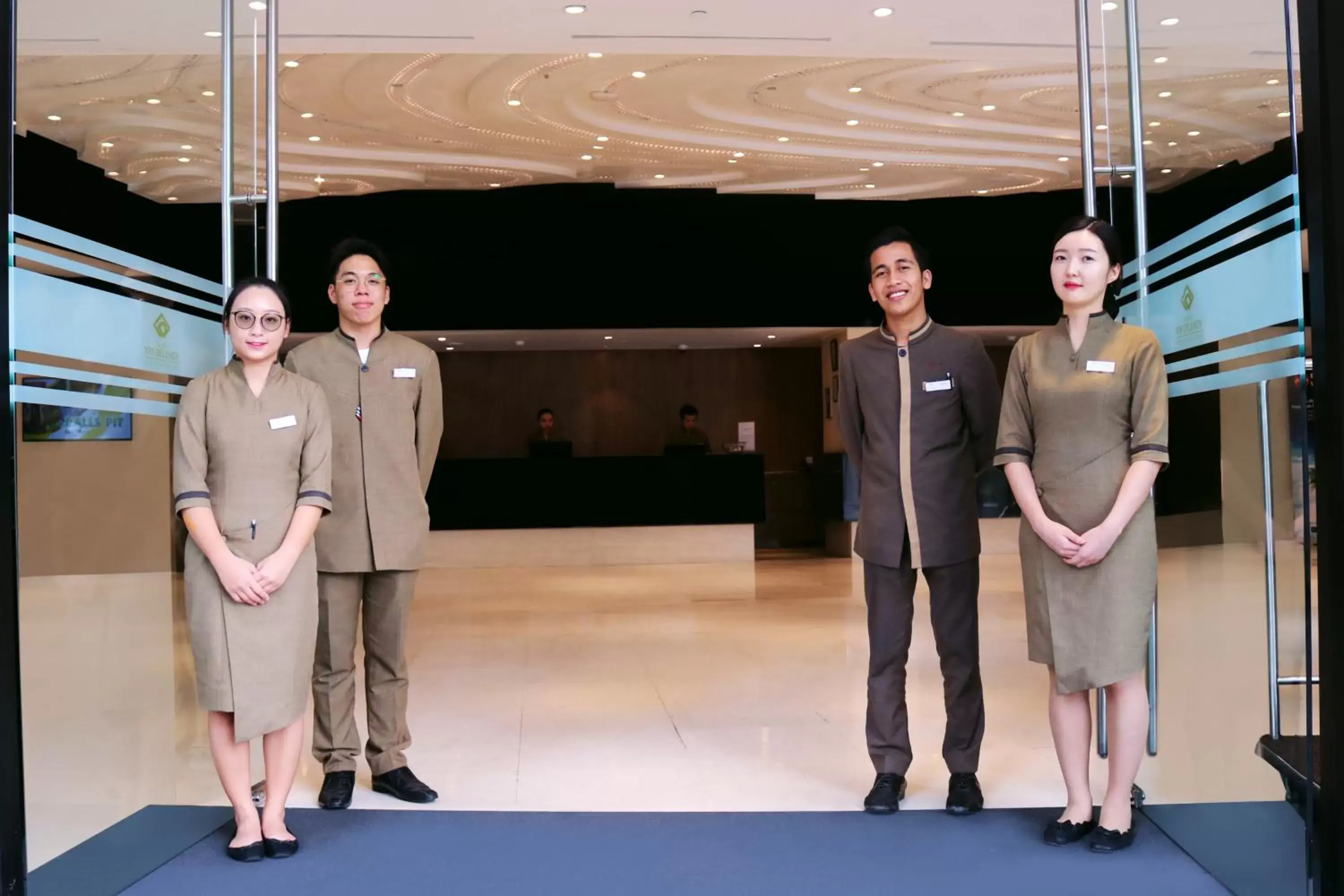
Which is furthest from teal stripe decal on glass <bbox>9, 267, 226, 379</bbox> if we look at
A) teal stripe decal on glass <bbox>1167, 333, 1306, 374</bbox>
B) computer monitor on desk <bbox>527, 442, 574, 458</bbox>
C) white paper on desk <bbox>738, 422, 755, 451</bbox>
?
white paper on desk <bbox>738, 422, 755, 451</bbox>

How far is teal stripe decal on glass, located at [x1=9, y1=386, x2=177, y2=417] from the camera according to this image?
244 centimetres

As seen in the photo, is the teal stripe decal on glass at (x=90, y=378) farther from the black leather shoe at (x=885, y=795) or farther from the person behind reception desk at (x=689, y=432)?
the person behind reception desk at (x=689, y=432)

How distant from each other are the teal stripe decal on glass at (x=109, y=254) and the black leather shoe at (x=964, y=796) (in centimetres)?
252

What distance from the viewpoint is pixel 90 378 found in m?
2.73

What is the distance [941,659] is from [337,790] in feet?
5.88

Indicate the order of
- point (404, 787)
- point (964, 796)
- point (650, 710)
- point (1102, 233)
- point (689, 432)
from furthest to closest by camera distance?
point (689, 432)
point (650, 710)
point (404, 787)
point (964, 796)
point (1102, 233)

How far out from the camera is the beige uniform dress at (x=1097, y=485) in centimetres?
287

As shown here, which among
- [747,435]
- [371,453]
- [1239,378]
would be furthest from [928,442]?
[747,435]

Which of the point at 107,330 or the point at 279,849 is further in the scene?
the point at 279,849

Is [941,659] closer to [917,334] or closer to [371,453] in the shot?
[917,334]

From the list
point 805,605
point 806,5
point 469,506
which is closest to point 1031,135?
point 805,605

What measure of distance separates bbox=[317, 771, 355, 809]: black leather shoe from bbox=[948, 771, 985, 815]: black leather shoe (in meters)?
1.72

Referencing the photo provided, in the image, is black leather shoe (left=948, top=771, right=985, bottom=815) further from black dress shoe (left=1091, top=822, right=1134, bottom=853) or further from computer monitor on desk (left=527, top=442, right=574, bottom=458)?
computer monitor on desk (left=527, top=442, right=574, bottom=458)

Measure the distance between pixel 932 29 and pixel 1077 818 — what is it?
3388 millimetres
